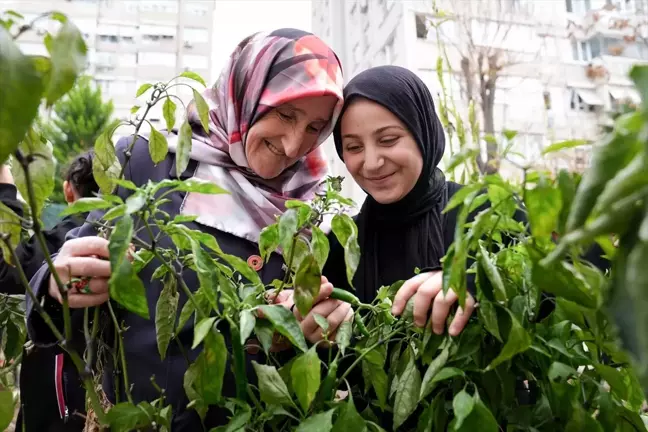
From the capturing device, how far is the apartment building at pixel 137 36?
25.8 ft

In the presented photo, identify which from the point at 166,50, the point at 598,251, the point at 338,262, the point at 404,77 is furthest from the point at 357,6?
the point at 166,50

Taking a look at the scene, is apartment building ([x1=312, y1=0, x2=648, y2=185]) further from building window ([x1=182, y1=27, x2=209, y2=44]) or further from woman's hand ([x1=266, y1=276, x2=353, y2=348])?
building window ([x1=182, y1=27, x2=209, y2=44])

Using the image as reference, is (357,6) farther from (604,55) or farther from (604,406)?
(604,406)

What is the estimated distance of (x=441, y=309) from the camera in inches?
14.7

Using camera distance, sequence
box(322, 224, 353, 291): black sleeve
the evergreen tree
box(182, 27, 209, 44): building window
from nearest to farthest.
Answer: box(322, 224, 353, 291): black sleeve, the evergreen tree, box(182, 27, 209, 44): building window

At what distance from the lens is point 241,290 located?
41cm

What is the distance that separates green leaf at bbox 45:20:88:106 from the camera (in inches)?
8.9

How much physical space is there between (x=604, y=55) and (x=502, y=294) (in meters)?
2.86

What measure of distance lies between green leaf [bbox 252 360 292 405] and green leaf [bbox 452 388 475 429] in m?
0.12

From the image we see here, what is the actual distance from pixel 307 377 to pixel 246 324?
0.18 feet

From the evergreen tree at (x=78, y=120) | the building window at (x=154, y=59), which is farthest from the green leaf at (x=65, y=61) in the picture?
the building window at (x=154, y=59)

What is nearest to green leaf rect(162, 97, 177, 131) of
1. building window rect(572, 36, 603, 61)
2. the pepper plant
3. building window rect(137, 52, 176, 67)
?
the pepper plant

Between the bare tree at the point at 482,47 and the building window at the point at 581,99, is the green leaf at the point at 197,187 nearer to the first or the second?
the bare tree at the point at 482,47

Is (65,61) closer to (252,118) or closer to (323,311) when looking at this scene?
(323,311)
